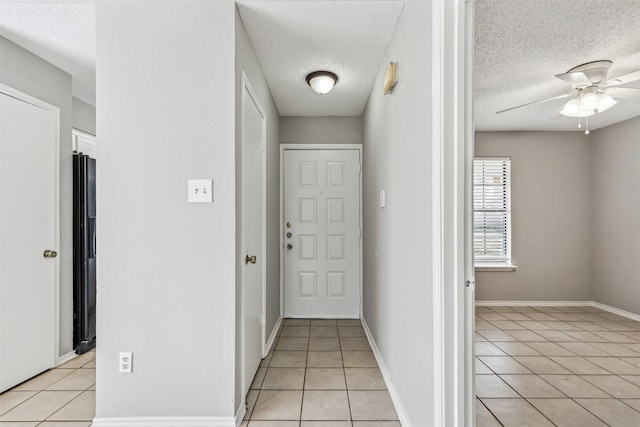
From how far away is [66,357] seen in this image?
2.59 m

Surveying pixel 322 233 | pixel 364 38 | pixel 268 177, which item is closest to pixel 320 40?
pixel 364 38

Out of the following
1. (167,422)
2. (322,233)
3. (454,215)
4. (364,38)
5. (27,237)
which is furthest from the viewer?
(322,233)

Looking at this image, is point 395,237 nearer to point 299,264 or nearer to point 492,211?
point 299,264

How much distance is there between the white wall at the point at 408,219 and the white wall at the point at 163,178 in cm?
95

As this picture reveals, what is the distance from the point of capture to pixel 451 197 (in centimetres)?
129

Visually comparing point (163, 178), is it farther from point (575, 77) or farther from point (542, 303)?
point (542, 303)

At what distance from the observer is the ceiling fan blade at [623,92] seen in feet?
8.12

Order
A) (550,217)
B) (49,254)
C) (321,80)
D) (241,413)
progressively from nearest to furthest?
(241,413) < (49,254) < (321,80) < (550,217)

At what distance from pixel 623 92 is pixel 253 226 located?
3042 millimetres

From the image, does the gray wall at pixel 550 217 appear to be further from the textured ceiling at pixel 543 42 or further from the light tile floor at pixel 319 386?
the light tile floor at pixel 319 386

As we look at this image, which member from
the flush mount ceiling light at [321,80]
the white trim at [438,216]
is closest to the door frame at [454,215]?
the white trim at [438,216]

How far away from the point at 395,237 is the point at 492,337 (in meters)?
1.96

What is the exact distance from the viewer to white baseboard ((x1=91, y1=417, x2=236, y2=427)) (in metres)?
1.71

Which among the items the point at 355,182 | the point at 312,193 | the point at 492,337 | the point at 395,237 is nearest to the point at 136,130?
the point at 395,237
